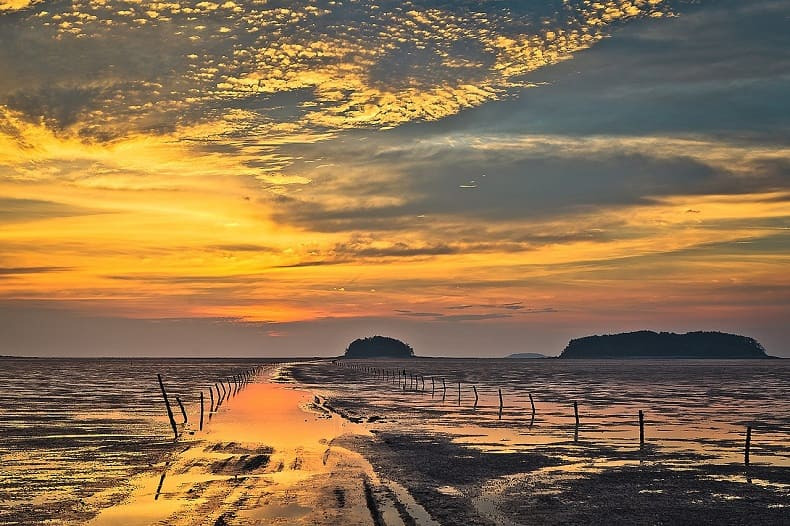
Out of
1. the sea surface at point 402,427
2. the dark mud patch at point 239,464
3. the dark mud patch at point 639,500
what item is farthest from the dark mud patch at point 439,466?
the dark mud patch at point 239,464

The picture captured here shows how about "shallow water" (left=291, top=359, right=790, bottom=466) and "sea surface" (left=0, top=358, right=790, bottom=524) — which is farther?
"shallow water" (left=291, top=359, right=790, bottom=466)

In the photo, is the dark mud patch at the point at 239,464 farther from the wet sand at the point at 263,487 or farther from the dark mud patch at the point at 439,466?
the dark mud patch at the point at 439,466

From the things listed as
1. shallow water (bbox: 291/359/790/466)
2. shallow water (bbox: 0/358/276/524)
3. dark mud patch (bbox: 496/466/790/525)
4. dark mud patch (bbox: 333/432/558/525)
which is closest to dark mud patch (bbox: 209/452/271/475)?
shallow water (bbox: 0/358/276/524)

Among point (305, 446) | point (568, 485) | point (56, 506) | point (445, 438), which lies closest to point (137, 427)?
point (305, 446)

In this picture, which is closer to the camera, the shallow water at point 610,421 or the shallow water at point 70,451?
the shallow water at point 70,451

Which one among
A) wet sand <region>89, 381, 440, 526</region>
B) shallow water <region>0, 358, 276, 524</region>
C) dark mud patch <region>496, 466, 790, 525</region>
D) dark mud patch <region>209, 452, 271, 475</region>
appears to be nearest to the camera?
wet sand <region>89, 381, 440, 526</region>

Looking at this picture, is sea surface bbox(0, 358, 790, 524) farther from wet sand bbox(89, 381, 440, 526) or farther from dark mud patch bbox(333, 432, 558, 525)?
dark mud patch bbox(333, 432, 558, 525)

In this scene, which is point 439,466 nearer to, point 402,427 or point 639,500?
point 639,500

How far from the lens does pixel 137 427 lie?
4584 centimetres

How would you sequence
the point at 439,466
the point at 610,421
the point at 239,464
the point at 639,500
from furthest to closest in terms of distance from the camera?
the point at 610,421, the point at 439,466, the point at 239,464, the point at 639,500

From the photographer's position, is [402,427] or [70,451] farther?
[402,427]

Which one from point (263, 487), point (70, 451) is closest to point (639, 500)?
point (263, 487)

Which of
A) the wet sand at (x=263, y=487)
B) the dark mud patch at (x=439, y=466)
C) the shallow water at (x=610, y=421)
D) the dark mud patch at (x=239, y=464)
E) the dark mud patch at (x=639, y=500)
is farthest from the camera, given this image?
the shallow water at (x=610, y=421)

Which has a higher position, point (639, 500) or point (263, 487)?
point (263, 487)
